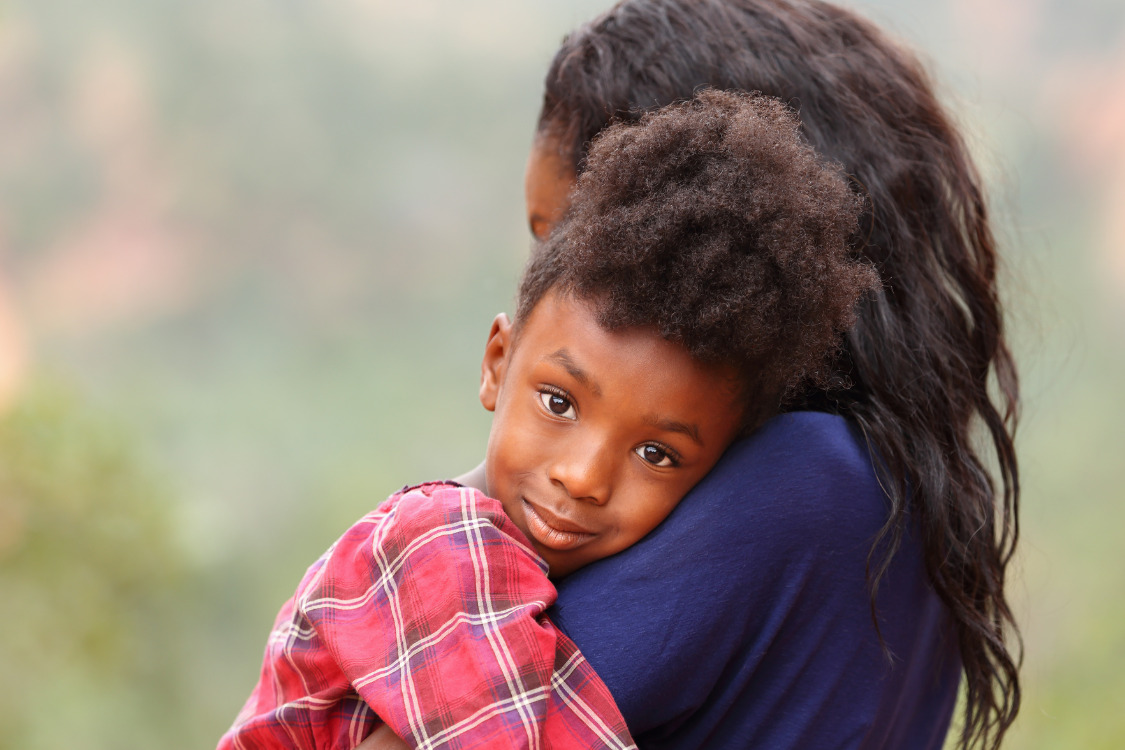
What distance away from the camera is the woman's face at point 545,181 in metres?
1.39

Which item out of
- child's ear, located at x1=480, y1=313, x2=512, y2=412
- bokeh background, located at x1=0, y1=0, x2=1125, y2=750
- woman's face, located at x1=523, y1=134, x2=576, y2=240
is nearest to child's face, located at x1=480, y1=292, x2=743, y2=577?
child's ear, located at x1=480, y1=313, x2=512, y2=412

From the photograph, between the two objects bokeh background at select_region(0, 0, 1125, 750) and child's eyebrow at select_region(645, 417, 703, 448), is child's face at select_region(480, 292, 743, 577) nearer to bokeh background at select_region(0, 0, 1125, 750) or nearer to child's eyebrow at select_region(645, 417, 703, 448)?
child's eyebrow at select_region(645, 417, 703, 448)

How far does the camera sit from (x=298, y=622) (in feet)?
3.44

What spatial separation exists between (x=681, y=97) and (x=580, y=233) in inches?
13.7

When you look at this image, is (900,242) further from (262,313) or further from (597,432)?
(262,313)

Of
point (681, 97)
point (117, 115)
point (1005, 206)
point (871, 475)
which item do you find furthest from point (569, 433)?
point (117, 115)

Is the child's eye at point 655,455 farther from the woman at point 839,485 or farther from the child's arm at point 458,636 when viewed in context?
the child's arm at point 458,636

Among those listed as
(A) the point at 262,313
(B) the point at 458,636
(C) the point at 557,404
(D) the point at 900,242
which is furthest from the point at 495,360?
(A) the point at 262,313

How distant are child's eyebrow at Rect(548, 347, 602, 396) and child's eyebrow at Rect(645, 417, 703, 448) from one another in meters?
0.06

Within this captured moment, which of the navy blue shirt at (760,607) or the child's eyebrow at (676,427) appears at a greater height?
the child's eyebrow at (676,427)

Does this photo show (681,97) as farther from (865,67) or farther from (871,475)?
(871,475)

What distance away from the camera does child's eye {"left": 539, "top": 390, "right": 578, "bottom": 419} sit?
1040mm

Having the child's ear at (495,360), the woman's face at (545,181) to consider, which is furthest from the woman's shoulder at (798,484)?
the woman's face at (545,181)

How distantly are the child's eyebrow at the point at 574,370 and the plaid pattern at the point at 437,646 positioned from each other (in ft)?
0.51
